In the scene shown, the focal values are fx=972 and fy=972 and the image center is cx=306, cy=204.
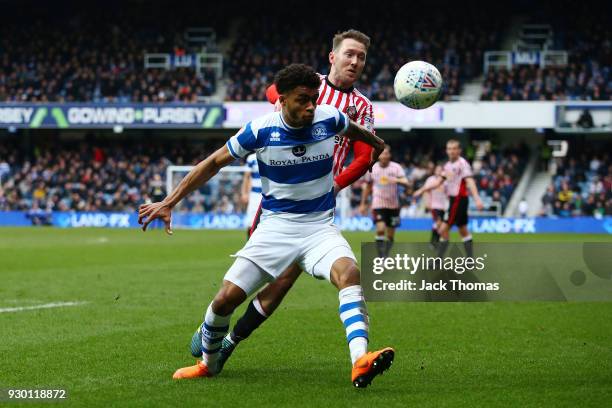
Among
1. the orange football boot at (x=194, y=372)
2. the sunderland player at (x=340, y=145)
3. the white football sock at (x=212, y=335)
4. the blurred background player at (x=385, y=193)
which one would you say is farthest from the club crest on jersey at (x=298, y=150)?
the blurred background player at (x=385, y=193)

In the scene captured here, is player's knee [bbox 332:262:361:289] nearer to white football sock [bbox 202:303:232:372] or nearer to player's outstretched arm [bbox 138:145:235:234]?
white football sock [bbox 202:303:232:372]

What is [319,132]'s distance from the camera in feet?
21.8

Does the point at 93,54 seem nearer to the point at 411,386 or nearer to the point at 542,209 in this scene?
the point at 542,209

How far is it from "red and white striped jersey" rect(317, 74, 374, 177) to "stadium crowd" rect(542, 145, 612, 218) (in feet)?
98.8

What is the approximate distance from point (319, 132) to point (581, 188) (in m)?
33.2

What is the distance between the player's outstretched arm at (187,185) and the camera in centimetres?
651

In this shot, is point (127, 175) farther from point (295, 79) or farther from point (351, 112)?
point (295, 79)

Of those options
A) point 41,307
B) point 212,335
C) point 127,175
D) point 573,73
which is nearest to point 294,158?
point 212,335

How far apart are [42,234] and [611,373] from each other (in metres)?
26.6

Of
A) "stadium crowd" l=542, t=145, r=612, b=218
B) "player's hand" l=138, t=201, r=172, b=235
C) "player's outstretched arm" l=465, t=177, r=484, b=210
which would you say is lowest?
"stadium crowd" l=542, t=145, r=612, b=218

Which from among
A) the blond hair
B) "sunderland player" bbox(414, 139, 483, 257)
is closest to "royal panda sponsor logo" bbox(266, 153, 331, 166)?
the blond hair

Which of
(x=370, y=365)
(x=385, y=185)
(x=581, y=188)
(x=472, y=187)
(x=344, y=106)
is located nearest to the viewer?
(x=370, y=365)

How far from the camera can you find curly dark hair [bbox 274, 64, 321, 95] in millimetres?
6423

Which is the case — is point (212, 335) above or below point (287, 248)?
below
